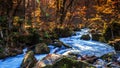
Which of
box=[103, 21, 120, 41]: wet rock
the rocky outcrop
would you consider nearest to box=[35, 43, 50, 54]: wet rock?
the rocky outcrop

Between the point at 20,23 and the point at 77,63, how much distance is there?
1195 centimetres

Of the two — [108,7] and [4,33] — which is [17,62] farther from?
[108,7]

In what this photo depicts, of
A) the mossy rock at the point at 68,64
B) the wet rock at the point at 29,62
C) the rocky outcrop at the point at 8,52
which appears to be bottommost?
the rocky outcrop at the point at 8,52

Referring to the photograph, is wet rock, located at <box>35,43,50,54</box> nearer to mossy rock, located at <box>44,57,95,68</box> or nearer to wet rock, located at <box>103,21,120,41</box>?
wet rock, located at <box>103,21,120,41</box>

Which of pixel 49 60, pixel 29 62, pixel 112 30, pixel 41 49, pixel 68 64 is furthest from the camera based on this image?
pixel 112 30

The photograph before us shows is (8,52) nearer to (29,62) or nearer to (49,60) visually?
(29,62)

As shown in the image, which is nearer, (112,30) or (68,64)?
(68,64)

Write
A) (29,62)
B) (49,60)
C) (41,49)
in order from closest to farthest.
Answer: (49,60) → (29,62) → (41,49)

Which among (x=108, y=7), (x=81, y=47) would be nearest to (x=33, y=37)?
(x=81, y=47)

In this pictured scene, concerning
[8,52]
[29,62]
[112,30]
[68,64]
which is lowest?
[8,52]

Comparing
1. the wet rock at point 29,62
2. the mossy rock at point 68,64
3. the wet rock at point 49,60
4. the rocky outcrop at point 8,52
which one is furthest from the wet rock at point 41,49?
the mossy rock at point 68,64

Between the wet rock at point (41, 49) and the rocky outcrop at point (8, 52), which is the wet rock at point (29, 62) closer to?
the rocky outcrop at point (8, 52)

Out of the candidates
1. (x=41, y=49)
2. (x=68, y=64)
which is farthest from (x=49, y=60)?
(x=41, y=49)

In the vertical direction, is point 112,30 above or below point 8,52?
above
